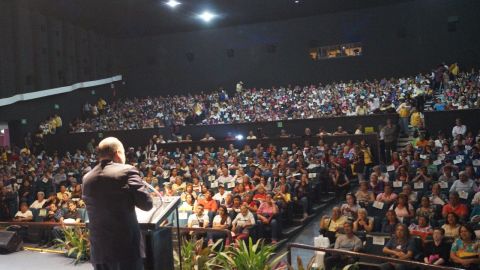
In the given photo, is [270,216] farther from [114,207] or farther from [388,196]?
[114,207]

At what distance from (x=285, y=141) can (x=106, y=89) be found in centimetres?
1346

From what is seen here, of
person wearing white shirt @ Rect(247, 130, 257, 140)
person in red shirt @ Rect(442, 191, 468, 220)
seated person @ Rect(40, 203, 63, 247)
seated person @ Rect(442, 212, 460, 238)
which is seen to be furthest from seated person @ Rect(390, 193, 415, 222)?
person wearing white shirt @ Rect(247, 130, 257, 140)

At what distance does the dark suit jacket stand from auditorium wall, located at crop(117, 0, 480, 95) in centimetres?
1914

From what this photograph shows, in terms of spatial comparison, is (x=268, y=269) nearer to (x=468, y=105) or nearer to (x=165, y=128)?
(x=468, y=105)

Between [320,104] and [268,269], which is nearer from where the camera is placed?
[268,269]

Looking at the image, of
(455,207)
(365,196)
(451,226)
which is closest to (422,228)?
(451,226)

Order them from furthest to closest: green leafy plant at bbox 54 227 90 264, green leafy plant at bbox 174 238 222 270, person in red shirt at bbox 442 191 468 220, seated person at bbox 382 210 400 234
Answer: person in red shirt at bbox 442 191 468 220, seated person at bbox 382 210 400 234, green leafy plant at bbox 54 227 90 264, green leafy plant at bbox 174 238 222 270

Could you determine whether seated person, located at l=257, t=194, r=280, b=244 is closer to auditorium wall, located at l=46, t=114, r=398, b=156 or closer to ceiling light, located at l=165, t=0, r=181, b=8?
auditorium wall, located at l=46, t=114, r=398, b=156

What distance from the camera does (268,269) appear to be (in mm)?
4672

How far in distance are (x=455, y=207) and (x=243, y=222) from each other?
317 centimetres

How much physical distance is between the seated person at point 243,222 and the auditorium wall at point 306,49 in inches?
582

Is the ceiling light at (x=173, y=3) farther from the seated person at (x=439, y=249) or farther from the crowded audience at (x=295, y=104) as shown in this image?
the seated person at (x=439, y=249)

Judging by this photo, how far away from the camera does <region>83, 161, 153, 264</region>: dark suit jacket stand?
2.73 metres

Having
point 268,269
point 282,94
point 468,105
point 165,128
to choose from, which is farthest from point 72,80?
point 268,269
